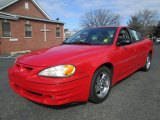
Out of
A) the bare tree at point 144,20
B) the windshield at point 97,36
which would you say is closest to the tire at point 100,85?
the windshield at point 97,36

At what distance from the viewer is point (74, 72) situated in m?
3.03

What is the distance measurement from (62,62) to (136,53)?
272cm

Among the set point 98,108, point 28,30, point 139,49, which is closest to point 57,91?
point 98,108

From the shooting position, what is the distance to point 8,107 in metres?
3.55

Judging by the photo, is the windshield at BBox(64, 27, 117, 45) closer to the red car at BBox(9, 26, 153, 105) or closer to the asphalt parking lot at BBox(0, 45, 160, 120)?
the red car at BBox(9, 26, 153, 105)

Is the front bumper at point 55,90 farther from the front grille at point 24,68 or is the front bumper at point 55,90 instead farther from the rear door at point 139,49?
the rear door at point 139,49

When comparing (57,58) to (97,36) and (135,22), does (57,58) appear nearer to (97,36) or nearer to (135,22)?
(97,36)

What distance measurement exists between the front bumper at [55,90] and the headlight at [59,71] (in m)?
0.08

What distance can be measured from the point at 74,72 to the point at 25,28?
56.3 feet

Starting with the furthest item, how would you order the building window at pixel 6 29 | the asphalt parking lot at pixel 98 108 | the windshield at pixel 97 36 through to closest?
the building window at pixel 6 29 < the windshield at pixel 97 36 < the asphalt parking lot at pixel 98 108

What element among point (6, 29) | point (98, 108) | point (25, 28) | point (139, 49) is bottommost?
point (98, 108)

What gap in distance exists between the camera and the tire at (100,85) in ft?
11.2

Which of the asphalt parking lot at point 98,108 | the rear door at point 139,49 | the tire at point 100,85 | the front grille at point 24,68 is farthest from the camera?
the rear door at point 139,49

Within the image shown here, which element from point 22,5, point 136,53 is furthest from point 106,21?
point 136,53
